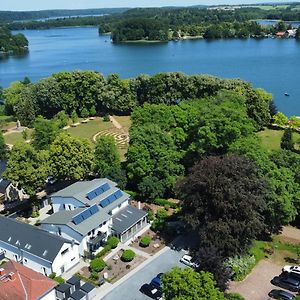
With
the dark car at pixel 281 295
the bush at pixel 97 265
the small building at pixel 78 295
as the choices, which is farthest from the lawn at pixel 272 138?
the small building at pixel 78 295

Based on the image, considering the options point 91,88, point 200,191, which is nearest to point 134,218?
point 200,191

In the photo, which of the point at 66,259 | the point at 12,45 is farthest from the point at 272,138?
the point at 12,45

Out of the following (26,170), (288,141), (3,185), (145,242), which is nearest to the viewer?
(145,242)

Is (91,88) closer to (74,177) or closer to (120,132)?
(120,132)

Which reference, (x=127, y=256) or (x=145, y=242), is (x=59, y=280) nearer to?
(x=127, y=256)

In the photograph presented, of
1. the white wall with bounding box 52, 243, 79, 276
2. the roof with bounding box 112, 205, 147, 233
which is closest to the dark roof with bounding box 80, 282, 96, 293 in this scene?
the white wall with bounding box 52, 243, 79, 276

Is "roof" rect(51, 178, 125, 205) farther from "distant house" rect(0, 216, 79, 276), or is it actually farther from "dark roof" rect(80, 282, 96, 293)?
"dark roof" rect(80, 282, 96, 293)
